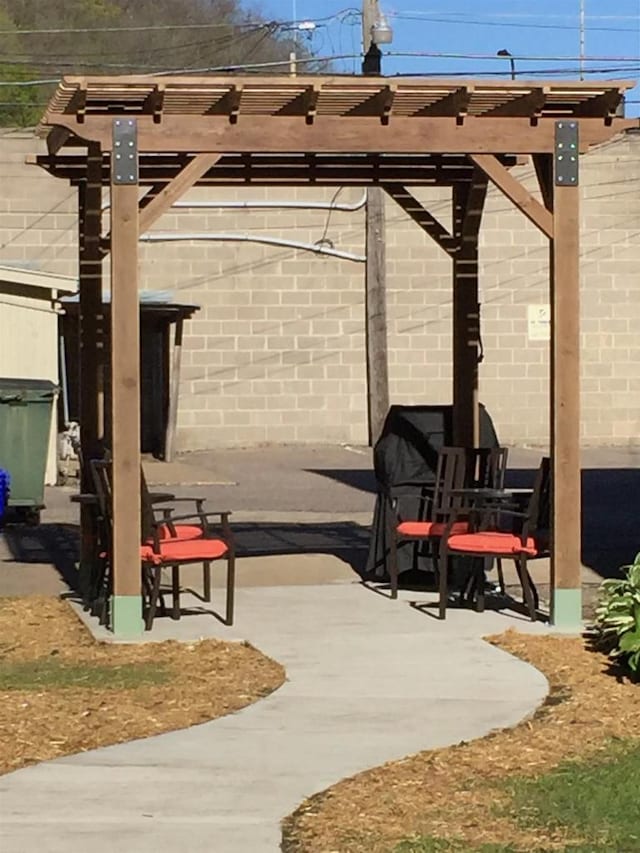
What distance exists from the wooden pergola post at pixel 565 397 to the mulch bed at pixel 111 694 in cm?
197

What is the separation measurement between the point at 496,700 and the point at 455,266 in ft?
16.9

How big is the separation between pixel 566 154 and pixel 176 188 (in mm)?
2349

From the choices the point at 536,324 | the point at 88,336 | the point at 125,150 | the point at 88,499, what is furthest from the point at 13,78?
the point at 125,150

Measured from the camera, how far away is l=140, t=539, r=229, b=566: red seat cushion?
31.6 ft

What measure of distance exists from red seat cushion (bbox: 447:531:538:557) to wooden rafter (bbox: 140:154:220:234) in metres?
2.70

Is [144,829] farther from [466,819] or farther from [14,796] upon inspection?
[466,819]

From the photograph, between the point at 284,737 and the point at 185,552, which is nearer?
the point at 284,737

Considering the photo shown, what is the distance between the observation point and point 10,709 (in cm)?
752

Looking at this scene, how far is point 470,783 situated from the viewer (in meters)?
6.22

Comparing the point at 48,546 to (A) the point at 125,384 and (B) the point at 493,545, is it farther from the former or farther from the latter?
(B) the point at 493,545

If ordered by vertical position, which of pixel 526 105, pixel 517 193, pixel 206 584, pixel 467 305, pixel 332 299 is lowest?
pixel 206 584

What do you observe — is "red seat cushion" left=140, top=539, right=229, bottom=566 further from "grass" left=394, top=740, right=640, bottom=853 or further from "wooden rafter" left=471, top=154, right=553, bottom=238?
"grass" left=394, top=740, right=640, bottom=853

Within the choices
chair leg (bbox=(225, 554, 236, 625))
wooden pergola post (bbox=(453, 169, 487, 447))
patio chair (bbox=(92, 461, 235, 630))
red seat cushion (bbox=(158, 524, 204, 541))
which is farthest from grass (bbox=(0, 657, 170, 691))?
wooden pergola post (bbox=(453, 169, 487, 447))

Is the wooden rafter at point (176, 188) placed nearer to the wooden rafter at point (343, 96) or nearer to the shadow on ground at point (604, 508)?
the wooden rafter at point (343, 96)
